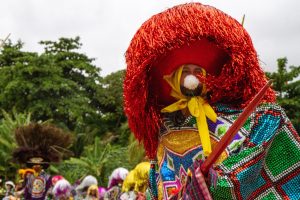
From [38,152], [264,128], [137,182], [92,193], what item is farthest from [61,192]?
[264,128]

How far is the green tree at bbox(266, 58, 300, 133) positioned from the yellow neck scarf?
10.9 m

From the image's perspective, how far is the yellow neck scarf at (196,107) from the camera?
2.96 m

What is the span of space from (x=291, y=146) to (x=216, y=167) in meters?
0.44

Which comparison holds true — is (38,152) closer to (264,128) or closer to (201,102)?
(201,102)

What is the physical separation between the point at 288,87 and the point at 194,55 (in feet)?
39.4

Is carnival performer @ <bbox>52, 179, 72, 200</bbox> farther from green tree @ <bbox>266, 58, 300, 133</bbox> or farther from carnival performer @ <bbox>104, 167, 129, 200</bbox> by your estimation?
green tree @ <bbox>266, 58, 300, 133</bbox>

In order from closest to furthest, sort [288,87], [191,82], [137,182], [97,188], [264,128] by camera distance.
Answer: [264,128], [191,82], [137,182], [97,188], [288,87]

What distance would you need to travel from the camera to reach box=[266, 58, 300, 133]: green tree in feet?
45.5

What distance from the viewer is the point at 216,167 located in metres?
2.58

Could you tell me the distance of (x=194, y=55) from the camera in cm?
310

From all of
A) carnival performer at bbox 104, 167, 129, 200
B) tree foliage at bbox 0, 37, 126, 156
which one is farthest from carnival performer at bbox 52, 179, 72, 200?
tree foliage at bbox 0, 37, 126, 156

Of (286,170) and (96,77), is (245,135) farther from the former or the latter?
(96,77)

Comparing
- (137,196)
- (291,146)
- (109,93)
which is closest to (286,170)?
(291,146)

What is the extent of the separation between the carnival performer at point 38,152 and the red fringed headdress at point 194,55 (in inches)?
221
